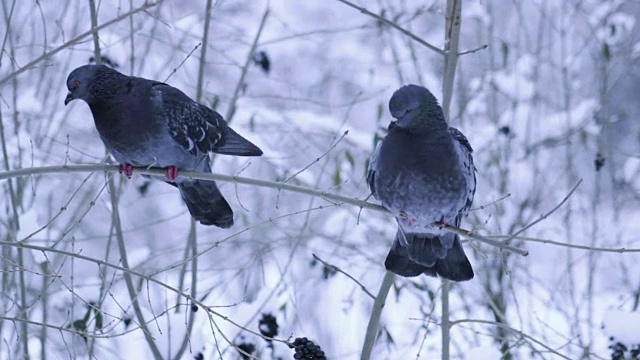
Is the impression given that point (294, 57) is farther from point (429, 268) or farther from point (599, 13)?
point (429, 268)

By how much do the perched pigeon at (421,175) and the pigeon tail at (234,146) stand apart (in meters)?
0.53

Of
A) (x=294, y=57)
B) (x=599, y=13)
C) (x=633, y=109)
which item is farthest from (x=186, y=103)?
(x=633, y=109)

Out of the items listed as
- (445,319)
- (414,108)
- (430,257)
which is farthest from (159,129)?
(445,319)

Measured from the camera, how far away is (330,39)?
9.03 metres

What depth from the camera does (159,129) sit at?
149 inches

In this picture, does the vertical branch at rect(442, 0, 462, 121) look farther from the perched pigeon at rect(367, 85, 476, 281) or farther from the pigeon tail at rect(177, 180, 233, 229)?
the pigeon tail at rect(177, 180, 233, 229)

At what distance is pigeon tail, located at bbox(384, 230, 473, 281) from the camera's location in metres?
3.56

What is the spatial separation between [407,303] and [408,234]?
12.6ft

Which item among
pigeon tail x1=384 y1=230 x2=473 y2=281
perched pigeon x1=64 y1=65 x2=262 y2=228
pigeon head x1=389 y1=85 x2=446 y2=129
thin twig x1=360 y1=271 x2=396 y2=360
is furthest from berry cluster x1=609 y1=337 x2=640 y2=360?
perched pigeon x1=64 y1=65 x2=262 y2=228

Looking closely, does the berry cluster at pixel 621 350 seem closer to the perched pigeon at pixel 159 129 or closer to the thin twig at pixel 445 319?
the thin twig at pixel 445 319

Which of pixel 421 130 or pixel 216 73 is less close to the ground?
pixel 216 73

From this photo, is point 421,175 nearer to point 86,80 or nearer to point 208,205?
point 208,205

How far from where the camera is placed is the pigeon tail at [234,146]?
149 inches

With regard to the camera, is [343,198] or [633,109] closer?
[343,198]
